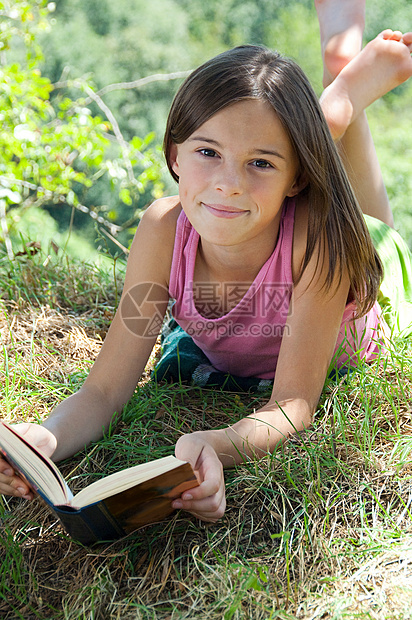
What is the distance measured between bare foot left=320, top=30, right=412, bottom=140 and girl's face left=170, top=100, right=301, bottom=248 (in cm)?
92

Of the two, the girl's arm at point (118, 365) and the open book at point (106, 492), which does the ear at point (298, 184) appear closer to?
the girl's arm at point (118, 365)

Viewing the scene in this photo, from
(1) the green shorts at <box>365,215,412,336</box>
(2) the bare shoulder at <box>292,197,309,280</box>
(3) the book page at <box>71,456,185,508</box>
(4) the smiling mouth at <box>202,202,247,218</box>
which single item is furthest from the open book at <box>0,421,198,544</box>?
(1) the green shorts at <box>365,215,412,336</box>

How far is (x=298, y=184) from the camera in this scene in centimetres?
174

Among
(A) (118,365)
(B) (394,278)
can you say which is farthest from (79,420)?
(B) (394,278)

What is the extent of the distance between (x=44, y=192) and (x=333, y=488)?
3.67 m

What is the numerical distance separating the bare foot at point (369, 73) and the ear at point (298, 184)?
0.78 m

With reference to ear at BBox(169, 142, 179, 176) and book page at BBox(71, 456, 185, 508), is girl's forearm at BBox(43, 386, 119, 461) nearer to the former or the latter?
book page at BBox(71, 456, 185, 508)

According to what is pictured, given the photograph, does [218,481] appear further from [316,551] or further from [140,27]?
[140,27]

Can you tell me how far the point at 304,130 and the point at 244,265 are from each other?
1.49 ft

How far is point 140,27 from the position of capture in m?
10.1

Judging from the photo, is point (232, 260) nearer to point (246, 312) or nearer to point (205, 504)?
point (246, 312)

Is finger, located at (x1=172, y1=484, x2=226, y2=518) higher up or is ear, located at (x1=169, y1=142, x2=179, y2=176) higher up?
ear, located at (x1=169, y1=142, x2=179, y2=176)

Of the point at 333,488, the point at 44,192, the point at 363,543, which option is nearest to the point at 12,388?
the point at 333,488

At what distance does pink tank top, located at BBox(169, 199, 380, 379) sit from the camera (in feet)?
5.95
